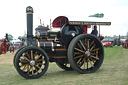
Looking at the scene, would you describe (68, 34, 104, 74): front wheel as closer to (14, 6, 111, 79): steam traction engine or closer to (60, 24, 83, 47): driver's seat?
(14, 6, 111, 79): steam traction engine

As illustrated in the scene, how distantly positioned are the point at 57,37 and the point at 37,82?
1747mm

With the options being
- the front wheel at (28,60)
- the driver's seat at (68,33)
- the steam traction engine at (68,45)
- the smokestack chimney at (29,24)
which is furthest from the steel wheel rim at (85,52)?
the smokestack chimney at (29,24)

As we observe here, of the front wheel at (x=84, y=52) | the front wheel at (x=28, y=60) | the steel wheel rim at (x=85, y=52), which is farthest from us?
the steel wheel rim at (x=85, y=52)

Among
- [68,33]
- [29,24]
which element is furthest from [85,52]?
[29,24]

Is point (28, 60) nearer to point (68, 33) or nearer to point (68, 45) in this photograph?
point (68, 45)

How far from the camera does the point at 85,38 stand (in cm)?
668

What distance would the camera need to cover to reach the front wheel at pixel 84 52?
6377 millimetres

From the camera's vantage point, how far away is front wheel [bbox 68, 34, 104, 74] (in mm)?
6377

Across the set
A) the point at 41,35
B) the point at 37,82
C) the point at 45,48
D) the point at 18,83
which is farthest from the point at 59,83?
the point at 41,35

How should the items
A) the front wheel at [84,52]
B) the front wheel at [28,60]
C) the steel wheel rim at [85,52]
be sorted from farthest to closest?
the steel wheel rim at [85,52]
the front wheel at [84,52]
the front wheel at [28,60]

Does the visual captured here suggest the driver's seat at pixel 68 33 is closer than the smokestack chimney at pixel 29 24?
No

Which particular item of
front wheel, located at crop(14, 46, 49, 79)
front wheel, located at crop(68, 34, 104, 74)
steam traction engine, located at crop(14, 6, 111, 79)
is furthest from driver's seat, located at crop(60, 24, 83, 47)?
front wheel, located at crop(14, 46, 49, 79)

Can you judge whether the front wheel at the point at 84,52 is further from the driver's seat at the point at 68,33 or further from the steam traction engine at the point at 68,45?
the driver's seat at the point at 68,33

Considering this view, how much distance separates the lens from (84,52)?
662cm
